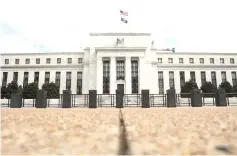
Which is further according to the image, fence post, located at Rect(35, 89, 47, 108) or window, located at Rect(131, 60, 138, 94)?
window, located at Rect(131, 60, 138, 94)

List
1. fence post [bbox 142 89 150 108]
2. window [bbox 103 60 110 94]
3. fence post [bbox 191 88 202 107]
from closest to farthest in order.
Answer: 1. fence post [bbox 142 89 150 108]
2. fence post [bbox 191 88 202 107]
3. window [bbox 103 60 110 94]

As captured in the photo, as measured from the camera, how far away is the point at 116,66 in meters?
56.6

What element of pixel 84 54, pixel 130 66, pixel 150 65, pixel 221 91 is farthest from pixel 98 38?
pixel 221 91

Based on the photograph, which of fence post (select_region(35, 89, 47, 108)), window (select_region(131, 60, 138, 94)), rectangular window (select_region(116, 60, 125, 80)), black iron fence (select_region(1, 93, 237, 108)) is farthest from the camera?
rectangular window (select_region(116, 60, 125, 80))

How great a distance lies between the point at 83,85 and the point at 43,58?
51.1 feet

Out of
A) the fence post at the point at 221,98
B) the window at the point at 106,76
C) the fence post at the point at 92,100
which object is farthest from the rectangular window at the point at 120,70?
the fence post at the point at 92,100

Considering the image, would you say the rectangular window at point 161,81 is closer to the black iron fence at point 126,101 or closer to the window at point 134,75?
the window at point 134,75

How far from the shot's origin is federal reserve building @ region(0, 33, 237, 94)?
58.8 m

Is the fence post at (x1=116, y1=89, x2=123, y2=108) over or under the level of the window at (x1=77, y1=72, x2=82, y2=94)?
under

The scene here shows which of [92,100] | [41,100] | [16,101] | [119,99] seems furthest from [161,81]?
[16,101]

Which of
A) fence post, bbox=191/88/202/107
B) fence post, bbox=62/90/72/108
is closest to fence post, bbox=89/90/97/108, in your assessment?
fence post, bbox=62/90/72/108

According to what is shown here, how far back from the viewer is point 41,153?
1.10m

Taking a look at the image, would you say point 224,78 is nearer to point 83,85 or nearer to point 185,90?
point 185,90

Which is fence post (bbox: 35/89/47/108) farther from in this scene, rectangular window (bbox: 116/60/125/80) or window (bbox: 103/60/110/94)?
rectangular window (bbox: 116/60/125/80)
